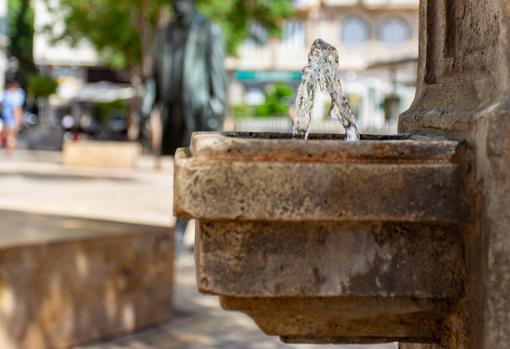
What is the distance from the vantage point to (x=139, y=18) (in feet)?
95.6

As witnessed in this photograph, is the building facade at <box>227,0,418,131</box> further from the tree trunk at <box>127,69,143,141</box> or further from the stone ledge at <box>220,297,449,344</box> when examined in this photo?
the stone ledge at <box>220,297,449,344</box>

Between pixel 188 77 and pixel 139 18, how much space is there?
20.7m

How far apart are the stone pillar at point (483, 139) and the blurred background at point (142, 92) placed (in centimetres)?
325

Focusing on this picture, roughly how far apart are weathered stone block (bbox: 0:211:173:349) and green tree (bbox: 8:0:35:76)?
59303 millimetres

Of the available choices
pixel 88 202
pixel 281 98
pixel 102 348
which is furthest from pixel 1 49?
pixel 102 348

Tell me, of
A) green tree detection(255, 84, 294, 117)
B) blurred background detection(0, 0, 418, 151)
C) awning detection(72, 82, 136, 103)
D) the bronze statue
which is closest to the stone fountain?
the bronze statue

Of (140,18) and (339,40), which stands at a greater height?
(339,40)

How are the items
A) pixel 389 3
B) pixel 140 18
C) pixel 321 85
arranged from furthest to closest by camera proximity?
pixel 389 3 < pixel 140 18 < pixel 321 85

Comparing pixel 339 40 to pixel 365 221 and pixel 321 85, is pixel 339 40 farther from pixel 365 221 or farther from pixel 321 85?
pixel 365 221

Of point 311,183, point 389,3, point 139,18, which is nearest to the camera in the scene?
point 311,183

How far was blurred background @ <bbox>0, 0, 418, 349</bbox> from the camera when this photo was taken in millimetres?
8250

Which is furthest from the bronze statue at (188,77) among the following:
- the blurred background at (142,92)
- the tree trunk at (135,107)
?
the tree trunk at (135,107)

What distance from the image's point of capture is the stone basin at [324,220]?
2160 millimetres

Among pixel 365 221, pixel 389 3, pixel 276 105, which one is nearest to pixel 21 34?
pixel 389 3
